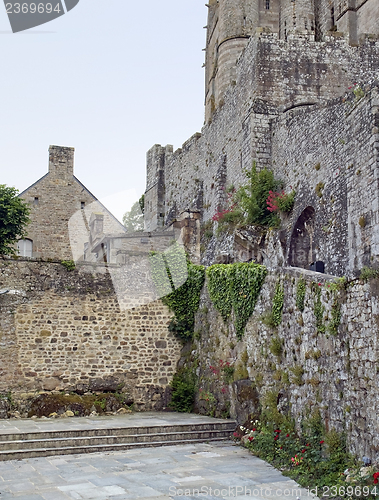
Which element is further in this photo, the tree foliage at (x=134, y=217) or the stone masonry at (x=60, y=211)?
the tree foliage at (x=134, y=217)

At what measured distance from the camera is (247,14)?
1024 inches

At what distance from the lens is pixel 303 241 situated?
14992 millimetres

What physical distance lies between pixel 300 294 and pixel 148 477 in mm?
3555

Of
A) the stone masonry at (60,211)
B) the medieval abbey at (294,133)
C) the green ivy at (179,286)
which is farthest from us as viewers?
the stone masonry at (60,211)

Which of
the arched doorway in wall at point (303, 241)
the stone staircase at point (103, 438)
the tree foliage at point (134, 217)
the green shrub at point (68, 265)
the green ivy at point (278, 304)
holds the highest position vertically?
the tree foliage at point (134, 217)

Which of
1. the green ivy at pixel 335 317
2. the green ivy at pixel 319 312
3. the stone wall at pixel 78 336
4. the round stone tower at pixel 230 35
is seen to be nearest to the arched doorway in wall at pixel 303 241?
the stone wall at pixel 78 336

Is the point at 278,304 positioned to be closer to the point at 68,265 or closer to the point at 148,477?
the point at 148,477

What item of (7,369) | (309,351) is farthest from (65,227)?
(309,351)

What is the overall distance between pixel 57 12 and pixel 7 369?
7783 millimetres

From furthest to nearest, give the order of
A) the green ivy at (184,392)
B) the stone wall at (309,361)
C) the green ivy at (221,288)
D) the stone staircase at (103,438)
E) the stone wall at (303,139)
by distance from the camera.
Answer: the green ivy at (184,392)
the green ivy at (221,288)
the stone wall at (303,139)
the stone staircase at (103,438)
the stone wall at (309,361)

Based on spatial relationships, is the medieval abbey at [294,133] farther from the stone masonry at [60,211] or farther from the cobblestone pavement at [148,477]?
the stone masonry at [60,211]

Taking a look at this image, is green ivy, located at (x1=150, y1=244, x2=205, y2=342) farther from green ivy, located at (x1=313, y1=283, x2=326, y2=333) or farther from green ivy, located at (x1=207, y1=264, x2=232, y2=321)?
green ivy, located at (x1=313, y1=283, x2=326, y2=333)

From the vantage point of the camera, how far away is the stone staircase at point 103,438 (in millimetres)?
8981

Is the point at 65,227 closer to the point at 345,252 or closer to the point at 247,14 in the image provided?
the point at 247,14
